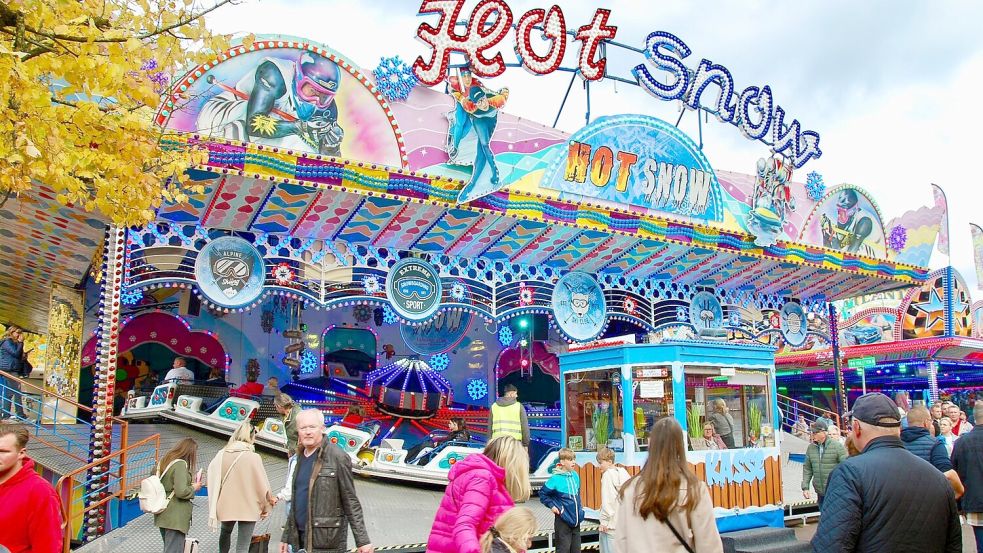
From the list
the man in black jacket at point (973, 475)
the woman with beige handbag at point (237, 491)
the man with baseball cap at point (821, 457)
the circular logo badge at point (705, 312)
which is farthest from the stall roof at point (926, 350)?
the woman with beige handbag at point (237, 491)

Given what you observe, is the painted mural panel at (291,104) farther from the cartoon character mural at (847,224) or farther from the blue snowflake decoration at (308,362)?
the cartoon character mural at (847,224)

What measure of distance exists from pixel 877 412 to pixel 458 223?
8805 mm

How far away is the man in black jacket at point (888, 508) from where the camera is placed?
310cm

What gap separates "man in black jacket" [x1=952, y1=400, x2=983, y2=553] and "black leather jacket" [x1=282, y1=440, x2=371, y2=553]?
4192mm

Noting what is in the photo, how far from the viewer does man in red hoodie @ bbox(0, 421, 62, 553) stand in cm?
350

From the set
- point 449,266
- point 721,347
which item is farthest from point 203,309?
point 721,347

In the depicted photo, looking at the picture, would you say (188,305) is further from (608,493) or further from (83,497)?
(608,493)

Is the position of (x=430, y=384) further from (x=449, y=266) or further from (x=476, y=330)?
(x=449, y=266)

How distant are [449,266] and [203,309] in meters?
6.09

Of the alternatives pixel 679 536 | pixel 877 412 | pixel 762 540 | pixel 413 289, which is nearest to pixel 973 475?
pixel 877 412

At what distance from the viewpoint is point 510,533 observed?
3.45 m

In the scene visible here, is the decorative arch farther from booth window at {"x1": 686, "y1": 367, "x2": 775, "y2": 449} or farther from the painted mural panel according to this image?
booth window at {"x1": 686, "y1": 367, "x2": 775, "y2": 449}

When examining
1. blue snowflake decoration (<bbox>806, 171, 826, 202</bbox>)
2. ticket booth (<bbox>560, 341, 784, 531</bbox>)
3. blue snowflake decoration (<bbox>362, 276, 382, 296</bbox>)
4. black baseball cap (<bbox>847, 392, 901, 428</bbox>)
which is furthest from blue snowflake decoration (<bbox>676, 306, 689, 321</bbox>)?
black baseball cap (<bbox>847, 392, 901, 428</bbox>)

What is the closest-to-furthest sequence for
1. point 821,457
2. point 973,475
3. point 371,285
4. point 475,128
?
1. point 973,475
2. point 821,457
3. point 475,128
4. point 371,285
